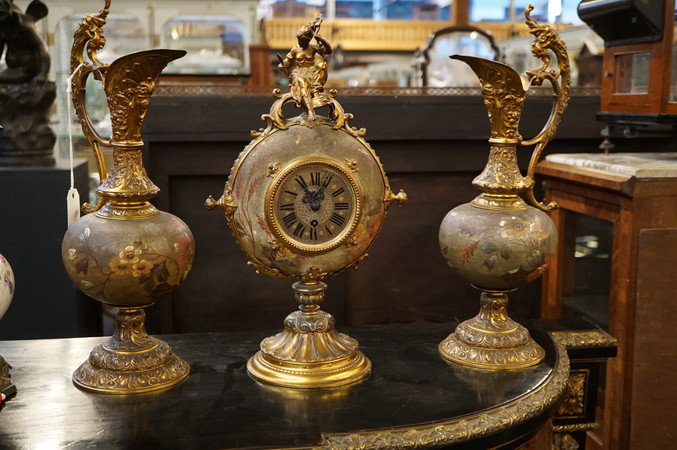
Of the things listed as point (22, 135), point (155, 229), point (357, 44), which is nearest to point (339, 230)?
point (155, 229)

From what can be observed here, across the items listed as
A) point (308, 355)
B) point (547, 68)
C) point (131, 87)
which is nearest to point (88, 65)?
point (131, 87)

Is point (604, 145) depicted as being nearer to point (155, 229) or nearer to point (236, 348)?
point (236, 348)

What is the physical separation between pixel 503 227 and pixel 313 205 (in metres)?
0.38

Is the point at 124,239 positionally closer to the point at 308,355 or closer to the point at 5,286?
the point at 5,286

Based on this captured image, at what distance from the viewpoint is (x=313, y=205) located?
1.44 metres

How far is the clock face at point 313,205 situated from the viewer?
141 centimetres

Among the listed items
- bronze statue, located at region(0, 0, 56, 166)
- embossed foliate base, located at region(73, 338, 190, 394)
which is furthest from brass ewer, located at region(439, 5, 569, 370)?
bronze statue, located at region(0, 0, 56, 166)

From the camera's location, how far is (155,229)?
55.5 inches

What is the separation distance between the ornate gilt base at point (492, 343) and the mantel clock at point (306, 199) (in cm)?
25

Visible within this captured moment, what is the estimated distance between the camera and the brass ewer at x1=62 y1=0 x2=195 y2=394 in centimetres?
138

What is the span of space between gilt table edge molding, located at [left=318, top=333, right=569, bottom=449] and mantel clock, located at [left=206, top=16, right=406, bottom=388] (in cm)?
20

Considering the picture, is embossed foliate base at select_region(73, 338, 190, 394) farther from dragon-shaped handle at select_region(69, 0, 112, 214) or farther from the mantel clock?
dragon-shaped handle at select_region(69, 0, 112, 214)

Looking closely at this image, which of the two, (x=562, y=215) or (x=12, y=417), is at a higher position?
(x=562, y=215)

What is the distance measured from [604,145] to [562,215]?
10.8 inches
